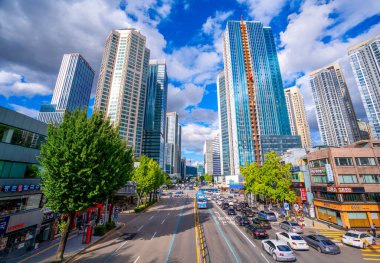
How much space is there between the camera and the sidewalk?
16.8m

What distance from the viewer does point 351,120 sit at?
540 ft

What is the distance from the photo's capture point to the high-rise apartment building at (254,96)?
12531cm

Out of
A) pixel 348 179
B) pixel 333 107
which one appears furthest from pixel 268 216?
pixel 333 107

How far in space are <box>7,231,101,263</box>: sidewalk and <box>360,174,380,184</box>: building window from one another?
156 ft

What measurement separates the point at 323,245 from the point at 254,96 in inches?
5177

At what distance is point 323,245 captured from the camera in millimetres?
18703

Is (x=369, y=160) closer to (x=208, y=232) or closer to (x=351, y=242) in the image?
(x=351, y=242)

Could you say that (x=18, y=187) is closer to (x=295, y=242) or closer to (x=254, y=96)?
(x=295, y=242)

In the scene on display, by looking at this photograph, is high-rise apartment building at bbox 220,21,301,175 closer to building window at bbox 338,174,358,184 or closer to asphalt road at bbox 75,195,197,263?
building window at bbox 338,174,358,184

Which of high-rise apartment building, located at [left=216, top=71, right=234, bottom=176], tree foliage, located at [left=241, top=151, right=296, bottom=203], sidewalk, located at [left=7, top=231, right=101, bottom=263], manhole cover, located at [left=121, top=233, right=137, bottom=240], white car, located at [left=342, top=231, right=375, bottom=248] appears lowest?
manhole cover, located at [left=121, top=233, right=137, bottom=240]

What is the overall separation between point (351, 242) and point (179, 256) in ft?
69.8

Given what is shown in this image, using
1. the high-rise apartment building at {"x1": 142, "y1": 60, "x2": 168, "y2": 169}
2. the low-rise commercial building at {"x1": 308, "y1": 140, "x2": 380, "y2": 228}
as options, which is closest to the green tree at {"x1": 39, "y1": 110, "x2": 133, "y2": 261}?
the low-rise commercial building at {"x1": 308, "y1": 140, "x2": 380, "y2": 228}

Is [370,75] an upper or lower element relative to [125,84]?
upper

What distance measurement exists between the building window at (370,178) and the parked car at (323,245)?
21.8 m
